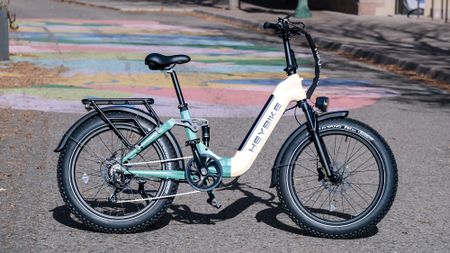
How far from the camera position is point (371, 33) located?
23953 millimetres

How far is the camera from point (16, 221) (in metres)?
6.58

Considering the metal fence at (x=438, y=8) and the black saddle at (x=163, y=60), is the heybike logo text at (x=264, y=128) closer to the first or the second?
the black saddle at (x=163, y=60)

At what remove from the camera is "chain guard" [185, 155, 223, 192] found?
6273 millimetres

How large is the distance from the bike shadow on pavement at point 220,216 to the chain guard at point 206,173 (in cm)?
48

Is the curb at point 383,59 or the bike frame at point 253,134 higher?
the bike frame at point 253,134

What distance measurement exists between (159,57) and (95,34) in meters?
16.9

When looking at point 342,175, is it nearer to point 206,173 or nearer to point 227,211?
point 206,173

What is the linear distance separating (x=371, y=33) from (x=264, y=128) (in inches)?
711

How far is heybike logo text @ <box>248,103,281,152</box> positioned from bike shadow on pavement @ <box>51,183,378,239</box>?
2.05 feet

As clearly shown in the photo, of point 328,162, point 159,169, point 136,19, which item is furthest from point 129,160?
point 136,19

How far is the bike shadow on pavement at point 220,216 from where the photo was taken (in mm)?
6546

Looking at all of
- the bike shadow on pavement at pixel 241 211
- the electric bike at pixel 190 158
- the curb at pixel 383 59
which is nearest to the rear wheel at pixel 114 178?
the electric bike at pixel 190 158

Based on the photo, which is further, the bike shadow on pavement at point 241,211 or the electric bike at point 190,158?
the bike shadow on pavement at point 241,211

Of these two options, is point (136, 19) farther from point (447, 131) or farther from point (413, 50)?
point (447, 131)
